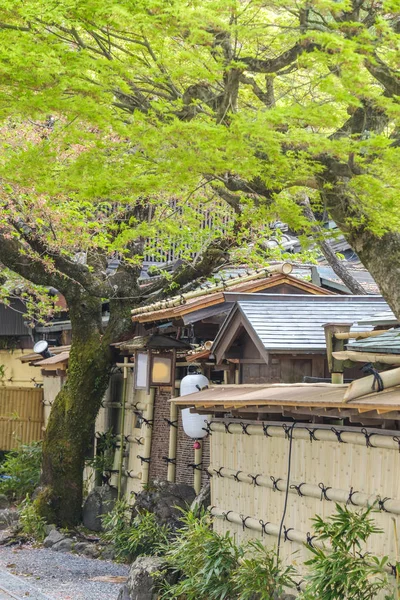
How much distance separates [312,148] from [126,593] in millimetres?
7487

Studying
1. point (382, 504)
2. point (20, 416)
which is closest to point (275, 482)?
point (382, 504)

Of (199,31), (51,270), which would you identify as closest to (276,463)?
(199,31)

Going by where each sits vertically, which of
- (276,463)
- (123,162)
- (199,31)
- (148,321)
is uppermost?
(199,31)

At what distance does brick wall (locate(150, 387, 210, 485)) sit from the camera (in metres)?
18.3

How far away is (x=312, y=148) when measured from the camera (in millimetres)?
10695

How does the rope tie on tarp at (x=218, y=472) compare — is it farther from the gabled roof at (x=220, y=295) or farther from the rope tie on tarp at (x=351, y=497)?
the rope tie on tarp at (x=351, y=497)

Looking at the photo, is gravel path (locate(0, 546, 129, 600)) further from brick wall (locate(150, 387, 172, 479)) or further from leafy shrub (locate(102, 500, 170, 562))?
brick wall (locate(150, 387, 172, 479))

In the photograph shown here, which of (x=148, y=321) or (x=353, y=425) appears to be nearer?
(x=353, y=425)

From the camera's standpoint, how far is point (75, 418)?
21062 mm

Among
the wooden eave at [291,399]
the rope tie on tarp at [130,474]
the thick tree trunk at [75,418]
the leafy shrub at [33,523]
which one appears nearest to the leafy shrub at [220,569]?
the wooden eave at [291,399]

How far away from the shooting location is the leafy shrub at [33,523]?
1981 centimetres

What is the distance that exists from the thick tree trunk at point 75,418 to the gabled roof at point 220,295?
72.1 inches

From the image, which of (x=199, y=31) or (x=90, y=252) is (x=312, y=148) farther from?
(x=90, y=252)

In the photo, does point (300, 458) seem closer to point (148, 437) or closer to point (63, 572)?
point (63, 572)
